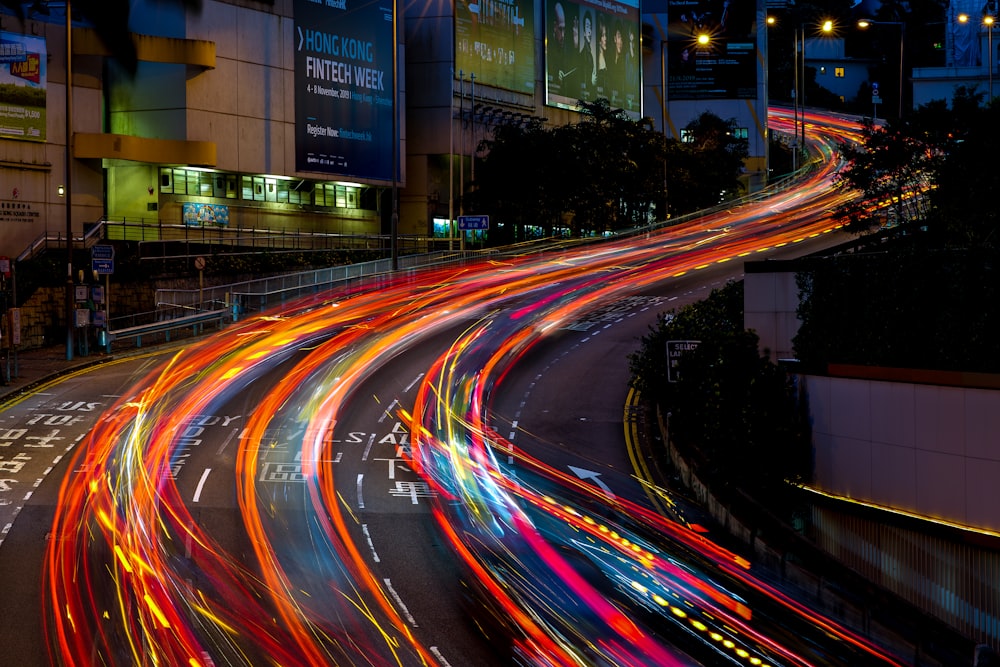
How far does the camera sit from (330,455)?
2773cm

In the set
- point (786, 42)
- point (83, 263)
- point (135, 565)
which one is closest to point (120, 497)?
point (135, 565)

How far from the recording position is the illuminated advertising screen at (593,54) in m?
91.8

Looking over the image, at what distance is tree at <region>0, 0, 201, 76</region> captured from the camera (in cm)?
5862

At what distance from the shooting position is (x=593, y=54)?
9862 centimetres

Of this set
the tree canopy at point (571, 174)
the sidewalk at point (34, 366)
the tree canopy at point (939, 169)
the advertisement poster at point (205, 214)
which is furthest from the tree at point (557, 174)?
the tree canopy at point (939, 169)

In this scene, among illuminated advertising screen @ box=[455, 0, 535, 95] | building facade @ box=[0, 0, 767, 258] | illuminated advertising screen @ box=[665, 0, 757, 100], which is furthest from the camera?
illuminated advertising screen @ box=[665, 0, 757, 100]

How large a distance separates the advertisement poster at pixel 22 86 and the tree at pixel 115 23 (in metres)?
2.88

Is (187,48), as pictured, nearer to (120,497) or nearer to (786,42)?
(120,497)

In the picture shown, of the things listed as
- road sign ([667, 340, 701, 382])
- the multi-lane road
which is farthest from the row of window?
road sign ([667, 340, 701, 382])

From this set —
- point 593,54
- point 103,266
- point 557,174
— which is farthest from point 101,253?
point 593,54

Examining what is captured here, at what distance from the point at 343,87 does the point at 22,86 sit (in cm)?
1984

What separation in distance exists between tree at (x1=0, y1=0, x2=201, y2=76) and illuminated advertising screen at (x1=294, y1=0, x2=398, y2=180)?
8.31 metres

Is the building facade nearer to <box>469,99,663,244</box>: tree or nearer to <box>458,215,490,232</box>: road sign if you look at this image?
<box>469,99,663,244</box>: tree

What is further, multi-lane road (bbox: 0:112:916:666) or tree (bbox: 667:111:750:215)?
tree (bbox: 667:111:750:215)
